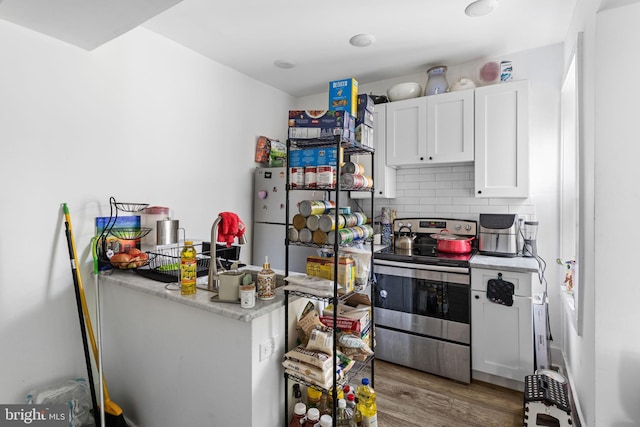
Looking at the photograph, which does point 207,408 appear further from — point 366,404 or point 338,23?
point 338,23

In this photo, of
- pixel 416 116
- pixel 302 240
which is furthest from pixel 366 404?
pixel 416 116

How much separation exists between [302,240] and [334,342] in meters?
0.50

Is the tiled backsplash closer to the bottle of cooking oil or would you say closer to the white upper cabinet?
the white upper cabinet

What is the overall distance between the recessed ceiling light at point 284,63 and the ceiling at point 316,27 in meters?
0.05

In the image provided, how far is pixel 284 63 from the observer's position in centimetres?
302

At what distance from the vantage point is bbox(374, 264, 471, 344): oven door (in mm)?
2469

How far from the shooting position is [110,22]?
A: 175 centimetres

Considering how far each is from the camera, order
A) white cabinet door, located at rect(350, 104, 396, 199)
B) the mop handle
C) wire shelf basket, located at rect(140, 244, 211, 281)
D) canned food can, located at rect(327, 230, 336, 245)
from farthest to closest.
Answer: white cabinet door, located at rect(350, 104, 396, 199) → wire shelf basket, located at rect(140, 244, 211, 281) → the mop handle → canned food can, located at rect(327, 230, 336, 245)

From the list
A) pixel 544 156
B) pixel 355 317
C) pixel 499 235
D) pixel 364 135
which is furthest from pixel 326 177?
pixel 544 156

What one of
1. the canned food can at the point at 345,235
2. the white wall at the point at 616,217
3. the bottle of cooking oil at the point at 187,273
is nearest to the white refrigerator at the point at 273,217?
the bottle of cooking oil at the point at 187,273

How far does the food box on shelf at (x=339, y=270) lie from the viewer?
155 centimetres

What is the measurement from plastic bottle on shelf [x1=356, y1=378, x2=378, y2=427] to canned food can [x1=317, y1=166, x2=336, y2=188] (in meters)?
1.04

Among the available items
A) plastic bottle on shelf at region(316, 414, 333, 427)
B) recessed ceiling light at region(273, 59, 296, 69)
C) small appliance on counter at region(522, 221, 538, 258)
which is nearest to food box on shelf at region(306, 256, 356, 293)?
plastic bottle on shelf at region(316, 414, 333, 427)

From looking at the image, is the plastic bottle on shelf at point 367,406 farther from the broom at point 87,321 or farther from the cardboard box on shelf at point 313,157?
the broom at point 87,321
